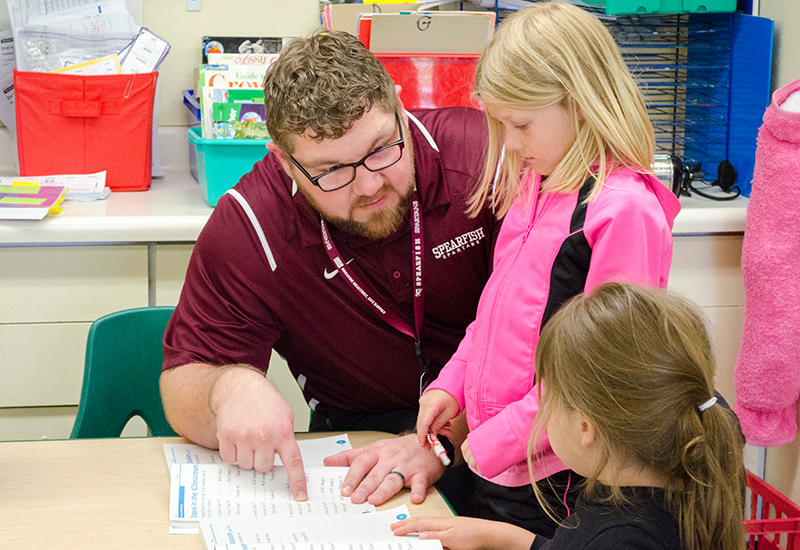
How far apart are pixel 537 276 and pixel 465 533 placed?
1.15 ft

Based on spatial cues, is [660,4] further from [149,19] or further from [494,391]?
[149,19]

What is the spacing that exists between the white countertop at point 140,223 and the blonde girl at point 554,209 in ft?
2.88

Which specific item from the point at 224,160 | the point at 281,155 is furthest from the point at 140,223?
the point at 281,155

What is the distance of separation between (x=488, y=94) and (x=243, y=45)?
4.91 ft

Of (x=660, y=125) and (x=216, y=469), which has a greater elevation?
(x=660, y=125)

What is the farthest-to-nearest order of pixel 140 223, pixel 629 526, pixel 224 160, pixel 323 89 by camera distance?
pixel 224 160
pixel 140 223
pixel 323 89
pixel 629 526

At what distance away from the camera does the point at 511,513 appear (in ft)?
3.78

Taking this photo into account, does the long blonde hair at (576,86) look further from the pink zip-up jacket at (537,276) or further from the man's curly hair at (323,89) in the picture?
the man's curly hair at (323,89)

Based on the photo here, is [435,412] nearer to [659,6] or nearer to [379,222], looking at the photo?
[379,222]

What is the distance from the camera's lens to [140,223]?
1890 mm

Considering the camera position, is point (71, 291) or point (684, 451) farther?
point (71, 291)

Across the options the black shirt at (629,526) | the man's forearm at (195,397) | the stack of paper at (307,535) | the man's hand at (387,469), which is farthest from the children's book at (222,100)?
the black shirt at (629,526)

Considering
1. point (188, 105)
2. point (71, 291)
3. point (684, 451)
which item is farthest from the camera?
point (188, 105)

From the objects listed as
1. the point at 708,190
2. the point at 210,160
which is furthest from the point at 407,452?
the point at 708,190
